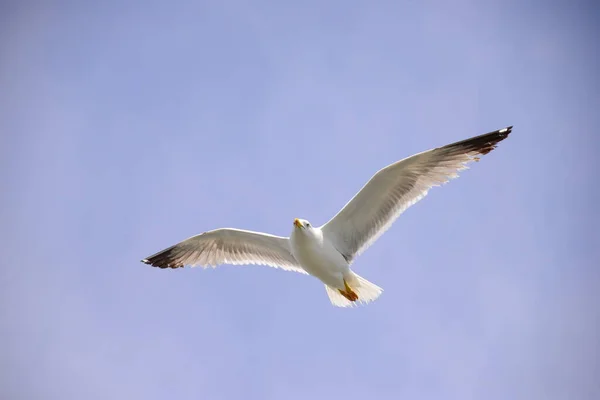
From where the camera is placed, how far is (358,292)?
32.4ft

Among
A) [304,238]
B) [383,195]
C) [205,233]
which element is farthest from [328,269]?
[205,233]

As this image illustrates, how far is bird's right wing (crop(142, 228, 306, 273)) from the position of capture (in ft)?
33.3

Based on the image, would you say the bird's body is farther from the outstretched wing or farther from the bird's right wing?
the bird's right wing

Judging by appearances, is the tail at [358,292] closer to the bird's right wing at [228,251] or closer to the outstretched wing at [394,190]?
the outstretched wing at [394,190]

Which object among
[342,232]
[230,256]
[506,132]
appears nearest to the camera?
[506,132]

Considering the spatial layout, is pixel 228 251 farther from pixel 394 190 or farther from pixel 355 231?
pixel 394 190

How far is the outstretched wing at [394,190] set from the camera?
924 centimetres

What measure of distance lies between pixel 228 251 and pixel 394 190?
263 centimetres

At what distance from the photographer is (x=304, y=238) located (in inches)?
366

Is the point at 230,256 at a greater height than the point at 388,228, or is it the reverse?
the point at 230,256

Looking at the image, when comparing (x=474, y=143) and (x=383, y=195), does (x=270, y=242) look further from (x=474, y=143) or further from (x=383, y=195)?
(x=474, y=143)

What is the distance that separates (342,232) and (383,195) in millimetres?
760

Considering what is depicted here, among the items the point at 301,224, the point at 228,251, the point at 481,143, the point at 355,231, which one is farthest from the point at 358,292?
the point at 481,143

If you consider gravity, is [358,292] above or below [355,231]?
below
